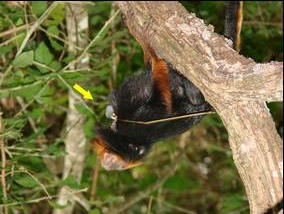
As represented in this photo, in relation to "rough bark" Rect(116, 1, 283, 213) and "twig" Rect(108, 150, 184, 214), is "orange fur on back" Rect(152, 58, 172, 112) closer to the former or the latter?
"rough bark" Rect(116, 1, 283, 213)

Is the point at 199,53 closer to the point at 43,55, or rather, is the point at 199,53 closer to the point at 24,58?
the point at 24,58

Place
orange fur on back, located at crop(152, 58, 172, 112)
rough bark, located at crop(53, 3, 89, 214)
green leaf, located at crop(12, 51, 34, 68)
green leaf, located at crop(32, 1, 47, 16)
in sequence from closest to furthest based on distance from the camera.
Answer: orange fur on back, located at crop(152, 58, 172, 112) < green leaf, located at crop(12, 51, 34, 68) < green leaf, located at crop(32, 1, 47, 16) < rough bark, located at crop(53, 3, 89, 214)

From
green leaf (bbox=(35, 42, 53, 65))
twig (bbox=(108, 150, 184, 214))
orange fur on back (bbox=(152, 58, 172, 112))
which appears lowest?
twig (bbox=(108, 150, 184, 214))

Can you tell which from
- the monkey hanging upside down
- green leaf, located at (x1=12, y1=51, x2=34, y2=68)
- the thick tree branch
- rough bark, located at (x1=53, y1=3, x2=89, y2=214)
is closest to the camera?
the thick tree branch

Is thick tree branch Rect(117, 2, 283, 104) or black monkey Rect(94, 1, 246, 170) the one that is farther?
black monkey Rect(94, 1, 246, 170)

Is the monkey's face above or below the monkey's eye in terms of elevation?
below

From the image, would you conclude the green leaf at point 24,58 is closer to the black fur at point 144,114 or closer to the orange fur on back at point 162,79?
the black fur at point 144,114

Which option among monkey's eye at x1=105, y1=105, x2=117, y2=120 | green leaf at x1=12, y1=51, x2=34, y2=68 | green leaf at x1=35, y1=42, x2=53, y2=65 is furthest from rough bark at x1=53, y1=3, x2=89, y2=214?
monkey's eye at x1=105, y1=105, x2=117, y2=120

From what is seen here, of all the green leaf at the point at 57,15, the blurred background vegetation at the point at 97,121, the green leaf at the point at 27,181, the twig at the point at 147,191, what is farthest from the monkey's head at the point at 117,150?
the twig at the point at 147,191
